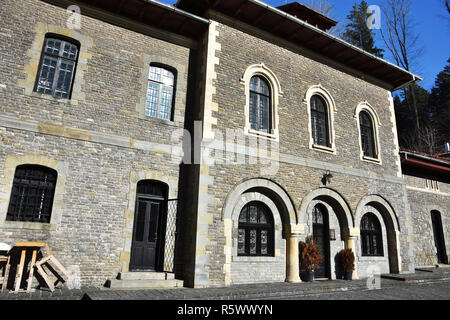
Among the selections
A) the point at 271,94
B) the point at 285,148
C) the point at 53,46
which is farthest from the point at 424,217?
the point at 53,46

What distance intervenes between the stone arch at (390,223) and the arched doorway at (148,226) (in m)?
7.28

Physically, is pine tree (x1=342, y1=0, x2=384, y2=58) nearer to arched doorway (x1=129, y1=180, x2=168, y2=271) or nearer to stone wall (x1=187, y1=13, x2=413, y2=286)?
stone wall (x1=187, y1=13, x2=413, y2=286)

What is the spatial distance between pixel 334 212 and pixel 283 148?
10.2ft

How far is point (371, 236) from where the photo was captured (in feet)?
38.5

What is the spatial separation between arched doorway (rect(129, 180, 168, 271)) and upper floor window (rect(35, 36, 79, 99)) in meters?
3.33

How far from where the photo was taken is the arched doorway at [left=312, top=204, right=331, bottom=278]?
10.5 meters

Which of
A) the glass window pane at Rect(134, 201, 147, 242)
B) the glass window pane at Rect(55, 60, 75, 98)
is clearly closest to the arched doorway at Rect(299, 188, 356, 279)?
the glass window pane at Rect(134, 201, 147, 242)

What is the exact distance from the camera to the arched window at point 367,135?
41.4ft

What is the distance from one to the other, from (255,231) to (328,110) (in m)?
5.57

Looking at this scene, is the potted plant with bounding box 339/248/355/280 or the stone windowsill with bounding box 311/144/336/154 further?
the stone windowsill with bounding box 311/144/336/154

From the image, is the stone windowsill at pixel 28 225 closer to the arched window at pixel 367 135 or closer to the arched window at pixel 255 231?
the arched window at pixel 255 231

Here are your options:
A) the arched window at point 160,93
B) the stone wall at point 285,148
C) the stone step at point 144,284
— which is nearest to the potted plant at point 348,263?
the stone wall at point 285,148

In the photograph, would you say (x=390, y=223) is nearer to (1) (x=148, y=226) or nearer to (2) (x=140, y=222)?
(1) (x=148, y=226)

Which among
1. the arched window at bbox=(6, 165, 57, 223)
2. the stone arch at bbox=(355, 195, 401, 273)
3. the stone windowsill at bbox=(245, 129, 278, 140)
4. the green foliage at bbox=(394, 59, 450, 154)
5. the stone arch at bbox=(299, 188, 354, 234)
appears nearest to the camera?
the arched window at bbox=(6, 165, 57, 223)
